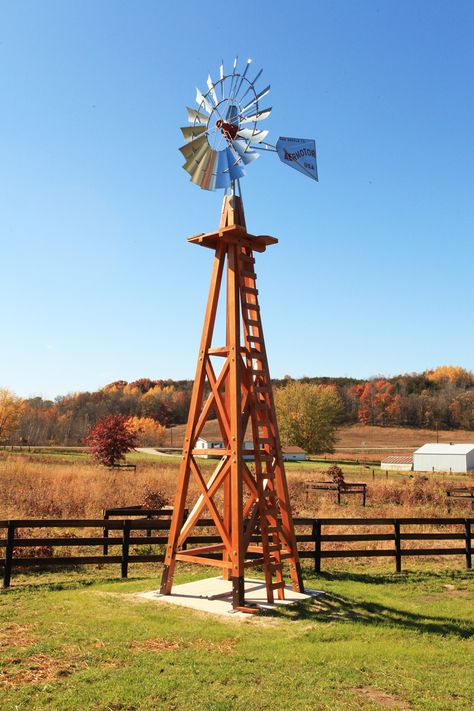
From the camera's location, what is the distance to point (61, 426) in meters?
125

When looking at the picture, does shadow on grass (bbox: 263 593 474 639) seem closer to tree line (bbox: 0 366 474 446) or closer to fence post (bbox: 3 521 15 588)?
fence post (bbox: 3 521 15 588)

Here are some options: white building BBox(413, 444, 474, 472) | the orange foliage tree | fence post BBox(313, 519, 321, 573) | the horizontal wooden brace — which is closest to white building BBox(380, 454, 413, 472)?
white building BBox(413, 444, 474, 472)

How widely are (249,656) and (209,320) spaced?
5.95m

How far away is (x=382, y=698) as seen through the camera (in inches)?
241

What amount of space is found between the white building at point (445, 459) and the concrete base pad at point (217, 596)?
161 feet

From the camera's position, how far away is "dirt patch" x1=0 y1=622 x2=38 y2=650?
295 inches

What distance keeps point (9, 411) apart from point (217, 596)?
84.9m

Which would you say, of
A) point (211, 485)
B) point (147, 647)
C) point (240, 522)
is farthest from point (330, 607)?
point (147, 647)

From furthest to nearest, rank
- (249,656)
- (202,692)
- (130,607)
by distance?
1. (130,607)
2. (249,656)
3. (202,692)

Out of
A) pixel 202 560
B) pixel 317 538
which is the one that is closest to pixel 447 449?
pixel 317 538

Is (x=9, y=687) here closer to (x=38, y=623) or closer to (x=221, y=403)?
(x=38, y=623)

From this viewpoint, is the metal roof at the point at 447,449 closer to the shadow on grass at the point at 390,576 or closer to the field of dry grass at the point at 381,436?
the field of dry grass at the point at 381,436

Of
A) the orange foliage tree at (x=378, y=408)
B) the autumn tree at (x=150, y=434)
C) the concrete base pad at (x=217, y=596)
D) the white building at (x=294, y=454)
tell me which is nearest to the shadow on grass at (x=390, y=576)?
the concrete base pad at (x=217, y=596)

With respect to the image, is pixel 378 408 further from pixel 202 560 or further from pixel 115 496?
pixel 202 560
